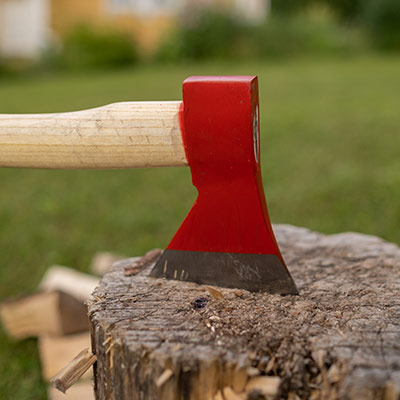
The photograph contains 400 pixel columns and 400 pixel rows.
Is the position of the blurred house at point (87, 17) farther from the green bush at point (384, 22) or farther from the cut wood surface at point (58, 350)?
the cut wood surface at point (58, 350)

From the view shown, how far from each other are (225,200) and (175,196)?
2834 mm

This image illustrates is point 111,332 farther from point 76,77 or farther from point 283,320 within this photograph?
point 76,77

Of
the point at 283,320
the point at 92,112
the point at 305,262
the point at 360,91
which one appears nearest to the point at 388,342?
the point at 283,320

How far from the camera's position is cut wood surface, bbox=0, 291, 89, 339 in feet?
8.32

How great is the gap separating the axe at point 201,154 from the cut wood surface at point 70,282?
1.34 meters

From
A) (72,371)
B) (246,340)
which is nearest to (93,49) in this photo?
(72,371)

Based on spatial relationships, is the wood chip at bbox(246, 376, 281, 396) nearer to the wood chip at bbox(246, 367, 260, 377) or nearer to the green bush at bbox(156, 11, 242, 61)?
the wood chip at bbox(246, 367, 260, 377)

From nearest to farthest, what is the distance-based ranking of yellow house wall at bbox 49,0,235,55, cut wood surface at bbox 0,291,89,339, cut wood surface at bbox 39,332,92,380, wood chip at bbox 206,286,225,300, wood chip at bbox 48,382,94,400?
wood chip at bbox 206,286,225,300
wood chip at bbox 48,382,94,400
cut wood surface at bbox 39,332,92,380
cut wood surface at bbox 0,291,89,339
yellow house wall at bbox 49,0,235,55

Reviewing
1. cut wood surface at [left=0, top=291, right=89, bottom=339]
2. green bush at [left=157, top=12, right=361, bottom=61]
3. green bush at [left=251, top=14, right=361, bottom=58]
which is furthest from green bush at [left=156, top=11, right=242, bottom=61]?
cut wood surface at [left=0, top=291, right=89, bottom=339]

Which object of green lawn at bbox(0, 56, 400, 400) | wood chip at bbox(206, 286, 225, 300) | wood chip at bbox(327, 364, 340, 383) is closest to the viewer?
wood chip at bbox(327, 364, 340, 383)

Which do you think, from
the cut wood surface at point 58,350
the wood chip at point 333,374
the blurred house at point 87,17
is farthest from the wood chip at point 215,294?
the blurred house at point 87,17

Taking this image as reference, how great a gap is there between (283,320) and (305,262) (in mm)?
448

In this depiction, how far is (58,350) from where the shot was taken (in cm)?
246

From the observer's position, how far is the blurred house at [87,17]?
1195 centimetres
